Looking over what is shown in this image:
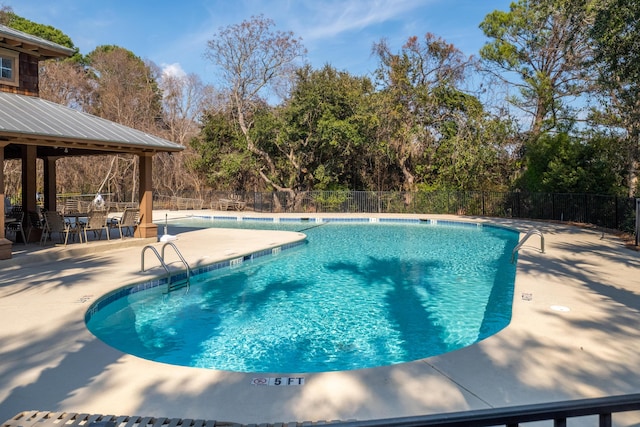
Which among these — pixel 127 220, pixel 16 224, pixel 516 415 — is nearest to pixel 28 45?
pixel 16 224

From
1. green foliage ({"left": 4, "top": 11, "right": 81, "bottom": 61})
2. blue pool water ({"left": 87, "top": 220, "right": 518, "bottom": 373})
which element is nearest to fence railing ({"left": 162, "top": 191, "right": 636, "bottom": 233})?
blue pool water ({"left": 87, "top": 220, "right": 518, "bottom": 373})

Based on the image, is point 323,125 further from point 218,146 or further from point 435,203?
point 218,146

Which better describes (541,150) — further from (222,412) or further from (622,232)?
(222,412)

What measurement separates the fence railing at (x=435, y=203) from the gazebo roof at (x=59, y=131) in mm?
13405

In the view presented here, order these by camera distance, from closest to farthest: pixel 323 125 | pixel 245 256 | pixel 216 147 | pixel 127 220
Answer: pixel 245 256 → pixel 127 220 → pixel 323 125 → pixel 216 147

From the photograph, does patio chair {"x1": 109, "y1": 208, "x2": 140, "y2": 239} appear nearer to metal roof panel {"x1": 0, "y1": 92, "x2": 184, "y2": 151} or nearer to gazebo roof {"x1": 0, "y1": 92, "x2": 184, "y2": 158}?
gazebo roof {"x1": 0, "y1": 92, "x2": 184, "y2": 158}

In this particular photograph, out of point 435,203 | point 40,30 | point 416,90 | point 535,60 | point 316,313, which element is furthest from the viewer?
point 40,30

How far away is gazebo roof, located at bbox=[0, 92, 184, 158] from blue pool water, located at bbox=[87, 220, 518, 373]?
13.4 feet

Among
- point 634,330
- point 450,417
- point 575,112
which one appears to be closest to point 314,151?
point 575,112

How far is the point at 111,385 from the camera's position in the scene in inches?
151

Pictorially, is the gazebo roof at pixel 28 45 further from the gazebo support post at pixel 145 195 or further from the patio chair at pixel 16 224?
the patio chair at pixel 16 224

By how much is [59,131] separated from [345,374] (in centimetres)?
887

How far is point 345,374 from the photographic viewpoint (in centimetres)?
407

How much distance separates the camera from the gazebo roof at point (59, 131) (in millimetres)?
9312
